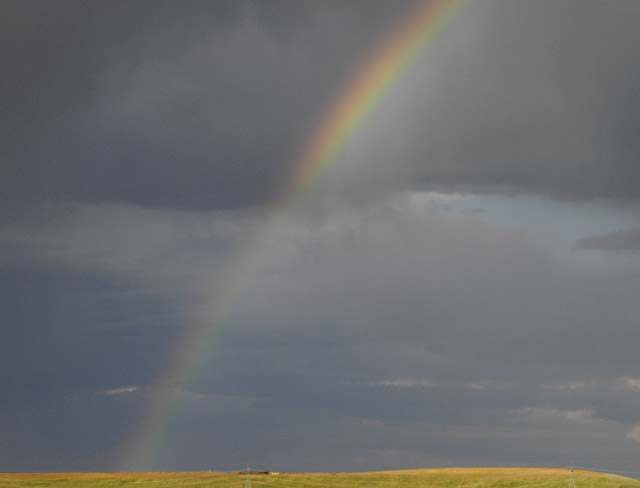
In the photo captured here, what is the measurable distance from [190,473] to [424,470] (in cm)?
3602

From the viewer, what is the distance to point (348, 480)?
123562mm

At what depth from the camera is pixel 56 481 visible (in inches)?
4993

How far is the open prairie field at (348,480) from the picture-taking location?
384ft

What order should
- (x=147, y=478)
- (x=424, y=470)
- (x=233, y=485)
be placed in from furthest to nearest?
(x=424, y=470)
(x=147, y=478)
(x=233, y=485)

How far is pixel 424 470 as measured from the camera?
13462cm

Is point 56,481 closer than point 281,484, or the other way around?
point 281,484

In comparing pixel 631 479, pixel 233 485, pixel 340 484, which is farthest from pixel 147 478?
pixel 631 479

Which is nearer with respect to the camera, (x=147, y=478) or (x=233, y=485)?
(x=233, y=485)

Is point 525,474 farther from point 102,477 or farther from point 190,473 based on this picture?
point 102,477

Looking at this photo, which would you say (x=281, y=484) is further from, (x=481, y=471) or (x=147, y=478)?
(x=481, y=471)

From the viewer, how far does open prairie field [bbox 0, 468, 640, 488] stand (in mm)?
116938

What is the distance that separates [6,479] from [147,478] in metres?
21.3

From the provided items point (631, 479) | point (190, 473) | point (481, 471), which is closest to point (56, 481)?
point (190, 473)

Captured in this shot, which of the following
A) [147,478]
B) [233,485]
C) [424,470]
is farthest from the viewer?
[424,470]
